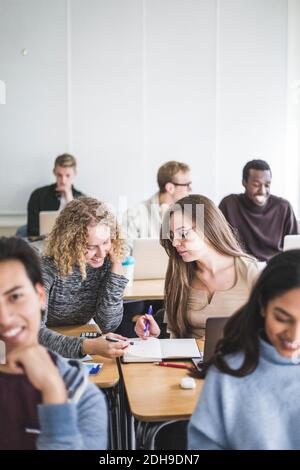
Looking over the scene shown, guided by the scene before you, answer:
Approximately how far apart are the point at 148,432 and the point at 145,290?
1.55 meters

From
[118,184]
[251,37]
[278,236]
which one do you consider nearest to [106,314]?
→ [278,236]

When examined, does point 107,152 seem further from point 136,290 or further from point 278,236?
point 136,290

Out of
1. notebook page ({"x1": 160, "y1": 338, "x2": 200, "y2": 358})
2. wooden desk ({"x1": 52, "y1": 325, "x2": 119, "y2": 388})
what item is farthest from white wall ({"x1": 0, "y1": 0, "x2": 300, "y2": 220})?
wooden desk ({"x1": 52, "y1": 325, "x2": 119, "y2": 388})

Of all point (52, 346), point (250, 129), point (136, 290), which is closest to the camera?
point (52, 346)

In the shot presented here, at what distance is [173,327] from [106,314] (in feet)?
0.95

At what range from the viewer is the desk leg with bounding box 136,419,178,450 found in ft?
5.30

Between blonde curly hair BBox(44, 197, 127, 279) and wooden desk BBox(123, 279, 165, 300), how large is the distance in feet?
1.98

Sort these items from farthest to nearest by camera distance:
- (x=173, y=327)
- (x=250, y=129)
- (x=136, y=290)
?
(x=250, y=129), (x=136, y=290), (x=173, y=327)

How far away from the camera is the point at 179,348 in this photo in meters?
2.11

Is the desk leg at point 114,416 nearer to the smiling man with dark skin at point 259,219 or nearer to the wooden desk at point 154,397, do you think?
the wooden desk at point 154,397

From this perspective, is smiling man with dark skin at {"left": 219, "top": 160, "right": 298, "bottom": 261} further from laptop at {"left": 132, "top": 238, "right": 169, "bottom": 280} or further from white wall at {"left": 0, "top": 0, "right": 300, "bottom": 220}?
white wall at {"left": 0, "top": 0, "right": 300, "bottom": 220}

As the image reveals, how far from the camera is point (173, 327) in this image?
2.34 meters

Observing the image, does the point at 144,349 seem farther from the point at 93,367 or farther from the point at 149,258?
the point at 149,258

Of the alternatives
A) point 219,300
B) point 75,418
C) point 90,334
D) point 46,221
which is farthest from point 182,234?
point 46,221
